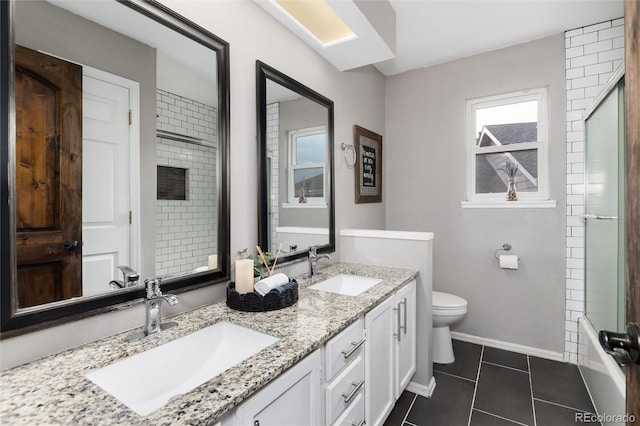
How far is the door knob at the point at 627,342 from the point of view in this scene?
62 cm

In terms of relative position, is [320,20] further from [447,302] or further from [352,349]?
[447,302]

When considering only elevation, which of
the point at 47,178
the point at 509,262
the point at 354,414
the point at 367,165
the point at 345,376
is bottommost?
the point at 354,414

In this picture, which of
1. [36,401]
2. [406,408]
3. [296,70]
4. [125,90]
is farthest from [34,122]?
[406,408]

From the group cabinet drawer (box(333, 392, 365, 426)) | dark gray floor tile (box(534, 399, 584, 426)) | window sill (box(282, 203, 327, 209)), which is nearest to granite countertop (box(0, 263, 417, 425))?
cabinet drawer (box(333, 392, 365, 426))

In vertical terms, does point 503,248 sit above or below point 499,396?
above

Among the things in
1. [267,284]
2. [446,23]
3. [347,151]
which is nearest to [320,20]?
[347,151]

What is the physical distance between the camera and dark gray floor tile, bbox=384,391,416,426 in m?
1.84

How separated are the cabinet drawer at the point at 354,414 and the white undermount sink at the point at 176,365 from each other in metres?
0.49

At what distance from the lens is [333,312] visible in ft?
4.37

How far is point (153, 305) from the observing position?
3.64 feet

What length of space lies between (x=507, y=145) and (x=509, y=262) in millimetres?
1028

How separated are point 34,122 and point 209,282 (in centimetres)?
84

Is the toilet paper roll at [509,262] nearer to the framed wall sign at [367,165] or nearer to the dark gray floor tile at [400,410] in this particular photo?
the framed wall sign at [367,165]

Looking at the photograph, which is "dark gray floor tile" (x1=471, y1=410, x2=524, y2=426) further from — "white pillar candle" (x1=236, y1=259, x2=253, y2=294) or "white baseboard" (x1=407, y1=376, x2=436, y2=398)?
"white pillar candle" (x1=236, y1=259, x2=253, y2=294)
